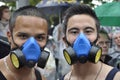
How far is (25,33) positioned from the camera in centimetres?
351

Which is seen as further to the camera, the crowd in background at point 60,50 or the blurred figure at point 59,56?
the blurred figure at point 59,56

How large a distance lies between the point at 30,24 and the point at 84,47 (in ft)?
1.65

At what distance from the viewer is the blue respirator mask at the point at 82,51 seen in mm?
3594

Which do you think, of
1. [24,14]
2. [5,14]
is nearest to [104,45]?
[5,14]

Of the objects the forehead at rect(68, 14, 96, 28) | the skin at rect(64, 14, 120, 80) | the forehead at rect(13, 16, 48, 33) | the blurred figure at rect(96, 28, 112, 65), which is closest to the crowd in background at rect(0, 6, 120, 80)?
the blurred figure at rect(96, 28, 112, 65)

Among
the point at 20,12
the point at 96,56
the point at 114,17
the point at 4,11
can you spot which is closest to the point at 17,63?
the point at 20,12

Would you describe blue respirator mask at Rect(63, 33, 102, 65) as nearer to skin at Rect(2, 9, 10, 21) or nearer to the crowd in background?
the crowd in background

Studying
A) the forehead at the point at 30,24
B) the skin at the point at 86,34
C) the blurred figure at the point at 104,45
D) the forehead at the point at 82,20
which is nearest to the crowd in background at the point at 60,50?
the blurred figure at the point at 104,45

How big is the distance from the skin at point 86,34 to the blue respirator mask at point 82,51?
0.07m

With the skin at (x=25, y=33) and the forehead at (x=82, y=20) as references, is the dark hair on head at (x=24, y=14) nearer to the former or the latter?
the skin at (x=25, y=33)

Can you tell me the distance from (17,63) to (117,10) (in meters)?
4.53

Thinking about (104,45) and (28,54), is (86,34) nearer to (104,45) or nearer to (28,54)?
(28,54)

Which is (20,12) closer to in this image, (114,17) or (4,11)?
(114,17)

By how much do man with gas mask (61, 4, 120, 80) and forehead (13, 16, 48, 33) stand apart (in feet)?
0.92
